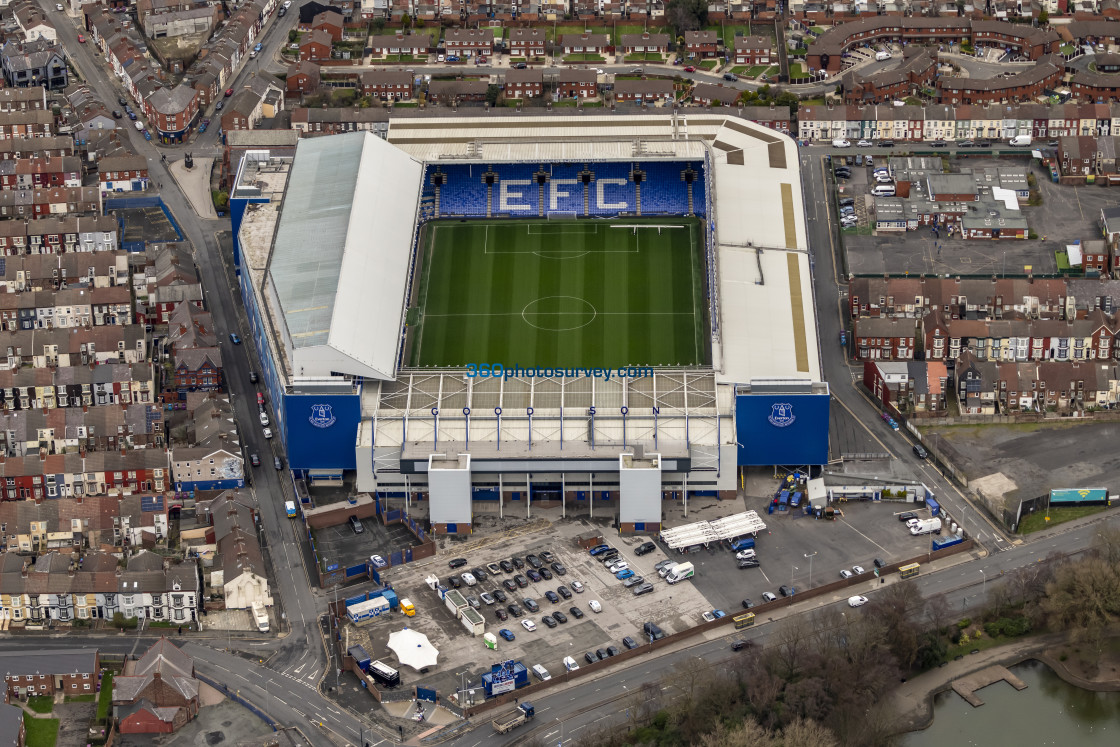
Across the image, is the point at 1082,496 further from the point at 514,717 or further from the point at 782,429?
the point at 514,717

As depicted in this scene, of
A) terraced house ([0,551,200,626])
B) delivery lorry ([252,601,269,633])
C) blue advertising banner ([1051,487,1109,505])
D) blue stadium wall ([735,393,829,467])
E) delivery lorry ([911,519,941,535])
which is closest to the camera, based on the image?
terraced house ([0,551,200,626])

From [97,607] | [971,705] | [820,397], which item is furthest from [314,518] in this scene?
[971,705]

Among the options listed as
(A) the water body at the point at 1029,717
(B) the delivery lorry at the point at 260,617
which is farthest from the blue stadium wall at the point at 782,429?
(B) the delivery lorry at the point at 260,617

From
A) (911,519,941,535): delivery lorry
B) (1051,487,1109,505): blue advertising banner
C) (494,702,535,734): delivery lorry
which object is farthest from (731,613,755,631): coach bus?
(1051,487,1109,505): blue advertising banner

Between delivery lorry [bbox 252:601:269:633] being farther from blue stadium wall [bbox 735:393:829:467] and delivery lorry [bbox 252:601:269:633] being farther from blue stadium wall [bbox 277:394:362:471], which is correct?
blue stadium wall [bbox 735:393:829:467]

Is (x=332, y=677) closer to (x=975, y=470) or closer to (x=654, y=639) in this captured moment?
(x=654, y=639)

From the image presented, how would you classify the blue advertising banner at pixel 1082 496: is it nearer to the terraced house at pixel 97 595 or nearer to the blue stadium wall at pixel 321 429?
the blue stadium wall at pixel 321 429

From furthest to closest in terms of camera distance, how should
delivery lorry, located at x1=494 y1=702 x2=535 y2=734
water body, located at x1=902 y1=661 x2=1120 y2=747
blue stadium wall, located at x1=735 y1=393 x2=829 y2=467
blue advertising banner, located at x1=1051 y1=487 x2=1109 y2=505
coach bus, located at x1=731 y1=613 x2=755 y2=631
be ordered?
blue stadium wall, located at x1=735 y1=393 x2=829 y2=467, blue advertising banner, located at x1=1051 y1=487 x2=1109 y2=505, coach bus, located at x1=731 y1=613 x2=755 y2=631, water body, located at x1=902 y1=661 x2=1120 y2=747, delivery lorry, located at x1=494 y1=702 x2=535 y2=734

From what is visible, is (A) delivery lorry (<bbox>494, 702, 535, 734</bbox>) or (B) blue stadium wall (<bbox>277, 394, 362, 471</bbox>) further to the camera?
(B) blue stadium wall (<bbox>277, 394, 362, 471</bbox>)
